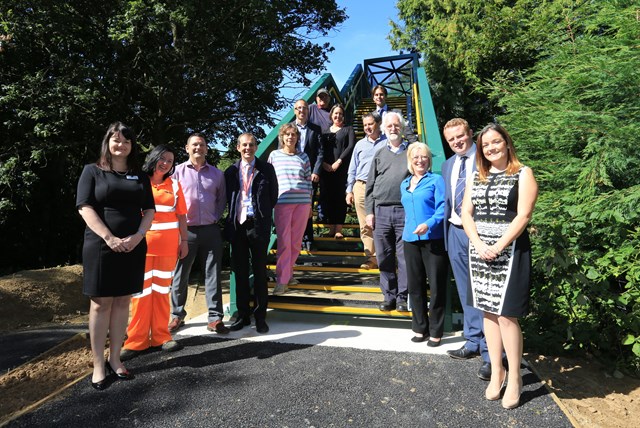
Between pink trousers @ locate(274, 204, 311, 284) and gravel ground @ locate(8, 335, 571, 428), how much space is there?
3.55 ft

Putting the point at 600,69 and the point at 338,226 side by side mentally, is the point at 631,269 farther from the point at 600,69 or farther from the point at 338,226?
the point at 338,226

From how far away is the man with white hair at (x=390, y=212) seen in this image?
370 cm

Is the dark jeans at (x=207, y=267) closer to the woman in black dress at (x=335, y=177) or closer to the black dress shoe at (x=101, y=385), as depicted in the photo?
the black dress shoe at (x=101, y=385)

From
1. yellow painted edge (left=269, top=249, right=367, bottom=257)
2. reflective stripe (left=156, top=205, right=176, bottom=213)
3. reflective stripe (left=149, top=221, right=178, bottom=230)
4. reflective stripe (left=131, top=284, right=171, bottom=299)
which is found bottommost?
reflective stripe (left=131, top=284, right=171, bottom=299)

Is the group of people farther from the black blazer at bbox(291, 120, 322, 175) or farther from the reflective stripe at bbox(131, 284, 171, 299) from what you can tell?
the black blazer at bbox(291, 120, 322, 175)

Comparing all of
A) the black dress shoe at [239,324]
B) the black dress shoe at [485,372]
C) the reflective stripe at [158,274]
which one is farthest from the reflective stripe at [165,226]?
the black dress shoe at [485,372]

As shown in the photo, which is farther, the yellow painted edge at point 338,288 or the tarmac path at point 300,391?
the yellow painted edge at point 338,288

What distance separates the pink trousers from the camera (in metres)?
4.17

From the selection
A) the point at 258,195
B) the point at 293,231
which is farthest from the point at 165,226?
the point at 293,231

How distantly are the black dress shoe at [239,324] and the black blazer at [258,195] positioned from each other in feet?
2.59

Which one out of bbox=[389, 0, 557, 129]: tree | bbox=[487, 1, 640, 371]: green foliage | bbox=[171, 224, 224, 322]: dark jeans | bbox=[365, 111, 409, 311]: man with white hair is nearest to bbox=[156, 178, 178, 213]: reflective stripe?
bbox=[171, 224, 224, 322]: dark jeans

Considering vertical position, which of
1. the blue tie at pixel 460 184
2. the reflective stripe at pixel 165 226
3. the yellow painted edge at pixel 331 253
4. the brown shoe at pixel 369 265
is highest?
the blue tie at pixel 460 184

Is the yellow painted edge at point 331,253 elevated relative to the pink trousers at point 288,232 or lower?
lower

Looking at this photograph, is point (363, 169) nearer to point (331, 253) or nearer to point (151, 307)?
point (331, 253)
